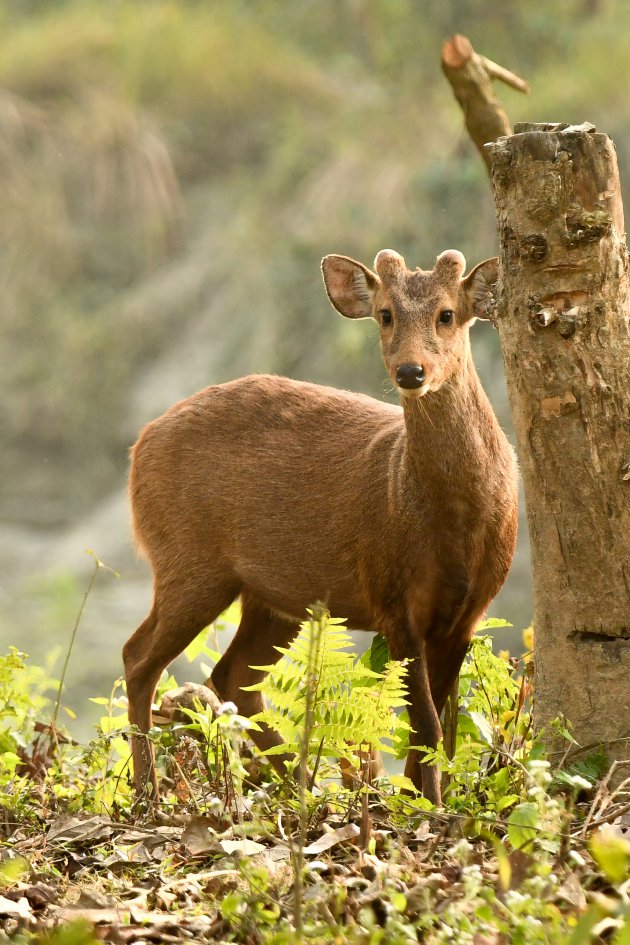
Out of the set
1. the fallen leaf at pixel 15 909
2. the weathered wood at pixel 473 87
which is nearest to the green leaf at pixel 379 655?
the fallen leaf at pixel 15 909

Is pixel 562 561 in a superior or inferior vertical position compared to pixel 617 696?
superior

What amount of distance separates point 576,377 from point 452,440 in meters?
0.80

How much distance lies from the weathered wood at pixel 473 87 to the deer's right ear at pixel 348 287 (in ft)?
4.19

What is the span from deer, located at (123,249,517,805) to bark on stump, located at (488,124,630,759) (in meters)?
0.50

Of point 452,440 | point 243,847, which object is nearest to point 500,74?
point 452,440

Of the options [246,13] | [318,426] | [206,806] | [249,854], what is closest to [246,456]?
[318,426]

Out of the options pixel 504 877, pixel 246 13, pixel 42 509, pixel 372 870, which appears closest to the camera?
pixel 504 877

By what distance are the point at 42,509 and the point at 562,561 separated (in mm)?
9304

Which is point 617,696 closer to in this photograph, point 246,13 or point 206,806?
point 206,806

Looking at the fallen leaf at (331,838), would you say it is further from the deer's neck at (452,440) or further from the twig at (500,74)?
the twig at (500,74)

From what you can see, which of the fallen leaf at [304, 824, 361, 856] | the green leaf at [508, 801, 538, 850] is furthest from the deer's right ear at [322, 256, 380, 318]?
the green leaf at [508, 801, 538, 850]

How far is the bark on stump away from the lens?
3488 mm

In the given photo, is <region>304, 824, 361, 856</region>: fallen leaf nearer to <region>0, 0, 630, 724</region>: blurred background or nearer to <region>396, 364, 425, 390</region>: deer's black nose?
<region>396, 364, 425, 390</region>: deer's black nose

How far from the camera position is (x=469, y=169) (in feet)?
36.3
